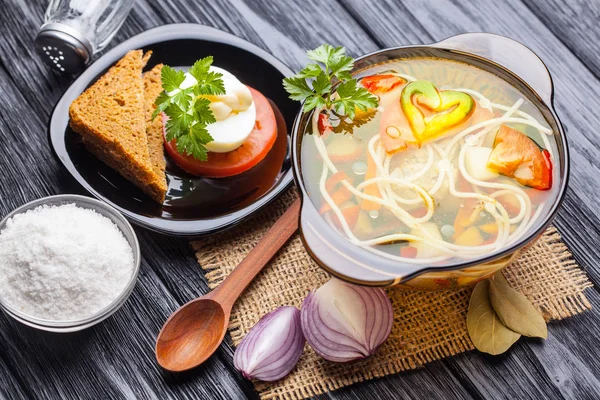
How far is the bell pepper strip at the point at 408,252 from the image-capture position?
164cm

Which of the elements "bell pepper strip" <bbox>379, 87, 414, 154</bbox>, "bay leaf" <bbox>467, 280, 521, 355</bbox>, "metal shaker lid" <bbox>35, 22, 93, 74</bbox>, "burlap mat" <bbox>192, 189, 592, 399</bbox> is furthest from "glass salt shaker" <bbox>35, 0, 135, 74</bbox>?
"bay leaf" <bbox>467, 280, 521, 355</bbox>

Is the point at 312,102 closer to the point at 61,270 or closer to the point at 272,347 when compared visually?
the point at 272,347

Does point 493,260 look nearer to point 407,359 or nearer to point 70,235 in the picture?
point 407,359

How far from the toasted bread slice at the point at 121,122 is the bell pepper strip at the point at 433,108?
70 cm

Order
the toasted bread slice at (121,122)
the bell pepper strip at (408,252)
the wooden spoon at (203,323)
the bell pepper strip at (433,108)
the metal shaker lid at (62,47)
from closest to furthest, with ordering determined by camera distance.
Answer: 1. the bell pepper strip at (408,252)
2. the bell pepper strip at (433,108)
3. the wooden spoon at (203,323)
4. the toasted bread slice at (121,122)
5. the metal shaker lid at (62,47)

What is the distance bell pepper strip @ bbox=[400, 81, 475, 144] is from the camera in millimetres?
1746

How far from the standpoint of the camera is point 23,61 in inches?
86.8

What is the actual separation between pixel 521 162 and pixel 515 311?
41 cm

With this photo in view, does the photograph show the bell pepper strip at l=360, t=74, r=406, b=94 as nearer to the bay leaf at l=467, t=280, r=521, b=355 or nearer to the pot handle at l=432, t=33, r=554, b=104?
the pot handle at l=432, t=33, r=554, b=104

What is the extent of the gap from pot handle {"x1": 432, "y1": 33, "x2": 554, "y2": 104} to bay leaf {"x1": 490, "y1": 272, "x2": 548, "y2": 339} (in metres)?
0.50

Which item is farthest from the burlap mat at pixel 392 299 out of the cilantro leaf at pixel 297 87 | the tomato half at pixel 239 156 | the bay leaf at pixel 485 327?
the cilantro leaf at pixel 297 87

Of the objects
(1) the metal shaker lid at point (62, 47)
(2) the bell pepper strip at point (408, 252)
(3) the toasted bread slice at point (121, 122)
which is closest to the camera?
(2) the bell pepper strip at point (408, 252)

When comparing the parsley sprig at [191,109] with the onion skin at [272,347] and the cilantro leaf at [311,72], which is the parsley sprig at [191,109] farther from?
the onion skin at [272,347]

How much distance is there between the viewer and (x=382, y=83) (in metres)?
1.82
